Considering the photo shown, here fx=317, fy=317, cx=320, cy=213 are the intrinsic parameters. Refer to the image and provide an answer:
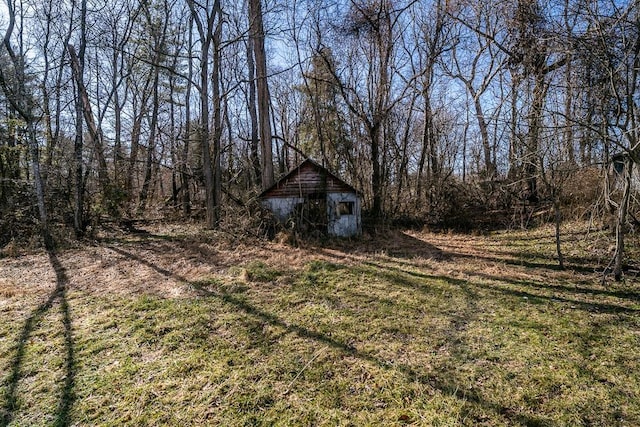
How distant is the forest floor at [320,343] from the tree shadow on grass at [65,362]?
0.02m

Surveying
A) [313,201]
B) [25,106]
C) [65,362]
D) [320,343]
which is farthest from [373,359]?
[25,106]

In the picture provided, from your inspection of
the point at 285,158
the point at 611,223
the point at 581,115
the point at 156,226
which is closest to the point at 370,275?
the point at 581,115

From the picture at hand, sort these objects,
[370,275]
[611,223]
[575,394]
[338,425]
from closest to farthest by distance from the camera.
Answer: [338,425], [575,394], [370,275], [611,223]

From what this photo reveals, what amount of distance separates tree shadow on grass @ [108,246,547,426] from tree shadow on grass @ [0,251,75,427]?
5.91ft

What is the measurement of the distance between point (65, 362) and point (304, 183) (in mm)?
7182

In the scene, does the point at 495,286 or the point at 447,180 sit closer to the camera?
the point at 495,286

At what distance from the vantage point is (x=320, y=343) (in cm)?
Result: 374

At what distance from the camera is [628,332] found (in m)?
3.89

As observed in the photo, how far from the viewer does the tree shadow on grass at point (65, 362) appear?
272 cm

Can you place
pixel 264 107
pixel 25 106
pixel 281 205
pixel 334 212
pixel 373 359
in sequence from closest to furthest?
pixel 373 359
pixel 25 106
pixel 281 205
pixel 334 212
pixel 264 107

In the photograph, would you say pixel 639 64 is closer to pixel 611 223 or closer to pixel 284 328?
pixel 611 223

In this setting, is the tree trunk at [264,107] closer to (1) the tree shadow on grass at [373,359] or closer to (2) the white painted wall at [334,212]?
(2) the white painted wall at [334,212]

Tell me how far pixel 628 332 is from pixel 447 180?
31.3ft

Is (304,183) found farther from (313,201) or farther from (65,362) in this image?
(65,362)
